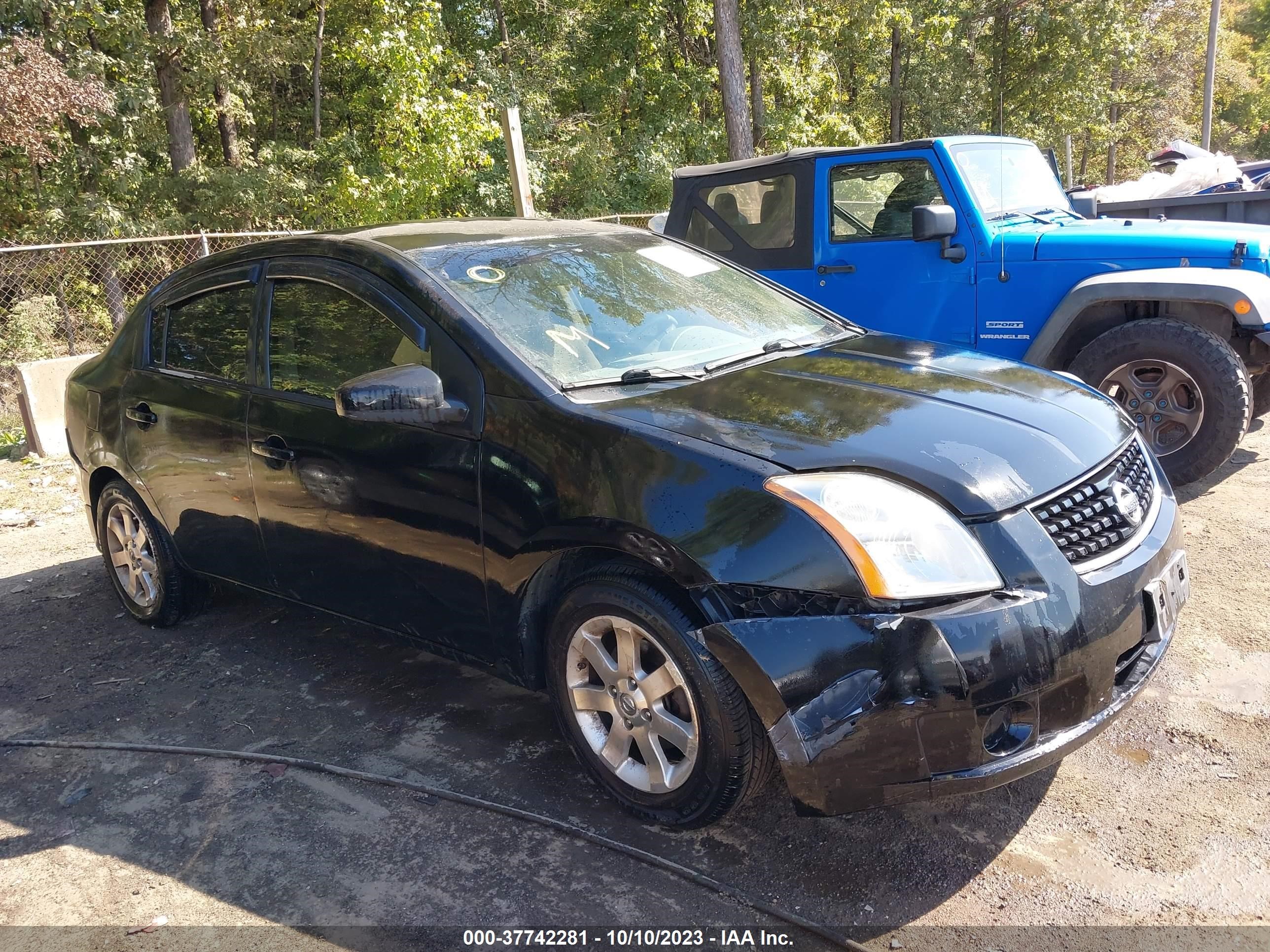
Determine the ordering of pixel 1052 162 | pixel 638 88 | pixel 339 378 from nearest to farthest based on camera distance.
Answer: pixel 339 378
pixel 1052 162
pixel 638 88

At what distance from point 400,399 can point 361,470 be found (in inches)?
17.8

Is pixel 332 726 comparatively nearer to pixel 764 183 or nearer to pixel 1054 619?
pixel 1054 619

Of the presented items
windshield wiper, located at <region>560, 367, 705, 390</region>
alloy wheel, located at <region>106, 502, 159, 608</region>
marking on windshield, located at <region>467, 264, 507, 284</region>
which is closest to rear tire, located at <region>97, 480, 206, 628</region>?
alloy wheel, located at <region>106, 502, 159, 608</region>

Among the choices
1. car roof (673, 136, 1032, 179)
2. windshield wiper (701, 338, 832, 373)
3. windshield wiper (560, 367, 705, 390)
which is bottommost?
windshield wiper (701, 338, 832, 373)

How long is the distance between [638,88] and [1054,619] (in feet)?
75.0

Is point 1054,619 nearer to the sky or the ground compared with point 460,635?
nearer to the sky

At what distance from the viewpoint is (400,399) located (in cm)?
297

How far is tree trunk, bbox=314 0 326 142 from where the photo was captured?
2019 centimetres

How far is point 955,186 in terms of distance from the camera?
5883mm

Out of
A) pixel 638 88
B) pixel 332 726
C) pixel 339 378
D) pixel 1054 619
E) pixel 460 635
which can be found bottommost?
pixel 332 726

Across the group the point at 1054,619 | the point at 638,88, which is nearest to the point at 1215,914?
the point at 1054,619

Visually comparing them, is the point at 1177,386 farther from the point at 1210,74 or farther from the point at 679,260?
the point at 1210,74

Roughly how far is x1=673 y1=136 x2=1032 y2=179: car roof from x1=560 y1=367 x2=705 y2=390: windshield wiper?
3236 mm

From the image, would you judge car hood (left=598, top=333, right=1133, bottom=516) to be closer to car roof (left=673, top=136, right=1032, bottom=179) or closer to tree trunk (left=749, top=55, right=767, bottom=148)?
car roof (left=673, top=136, right=1032, bottom=179)
